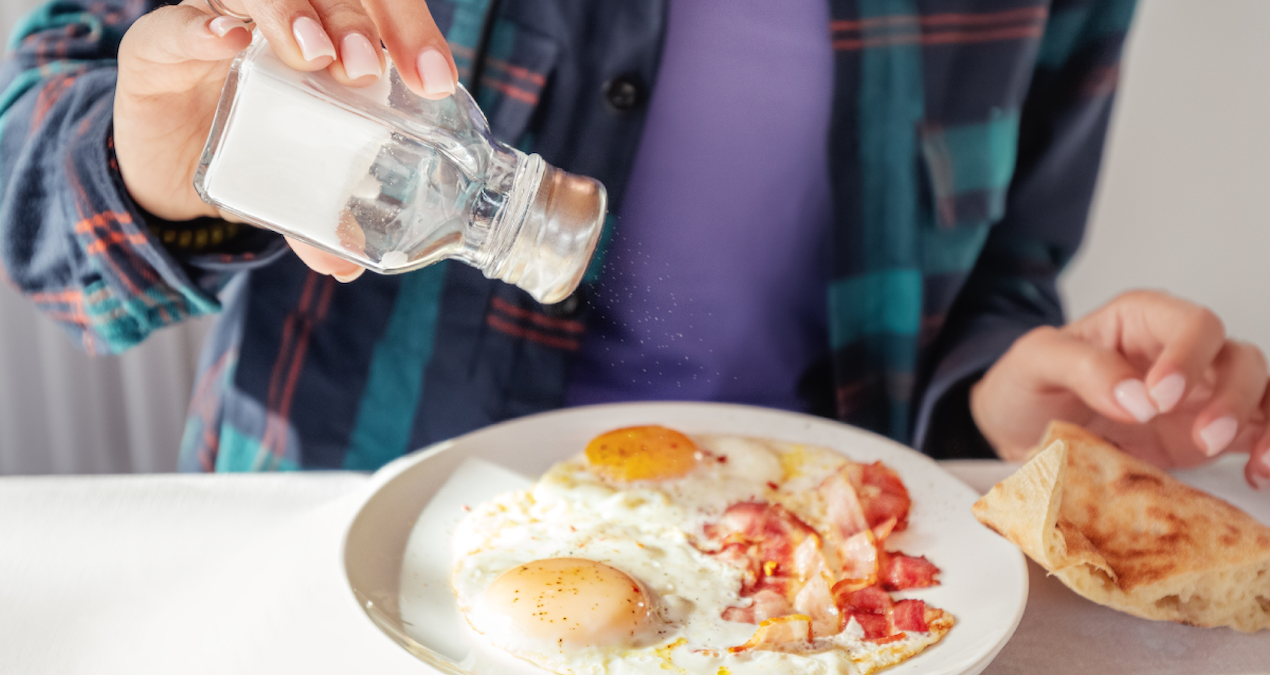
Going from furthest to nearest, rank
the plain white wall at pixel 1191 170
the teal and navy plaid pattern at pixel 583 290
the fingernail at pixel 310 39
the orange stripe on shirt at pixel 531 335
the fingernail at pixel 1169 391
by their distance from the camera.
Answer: the plain white wall at pixel 1191 170 < the orange stripe on shirt at pixel 531 335 < the teal and navy plaid pattern at pixel 583 290 < the fingernail at pixel 1169 391 < the fingernail at pixel 310 39

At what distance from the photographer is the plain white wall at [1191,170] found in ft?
7.79

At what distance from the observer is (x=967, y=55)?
4.70 feet

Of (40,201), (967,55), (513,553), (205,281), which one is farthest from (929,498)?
(40,201)

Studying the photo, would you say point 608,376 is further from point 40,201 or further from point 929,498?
point 40,201

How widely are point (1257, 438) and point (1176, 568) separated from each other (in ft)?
1.30

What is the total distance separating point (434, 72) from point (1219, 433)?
3.06ft

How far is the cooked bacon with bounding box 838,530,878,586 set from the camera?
0.84m

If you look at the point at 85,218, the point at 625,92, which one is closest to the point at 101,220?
the point at 85,218

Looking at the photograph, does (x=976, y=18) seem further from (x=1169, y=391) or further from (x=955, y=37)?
(x=1169, y=391)

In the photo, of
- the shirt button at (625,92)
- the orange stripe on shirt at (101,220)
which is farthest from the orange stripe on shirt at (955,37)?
the orange stripe on shirt at (101,220)

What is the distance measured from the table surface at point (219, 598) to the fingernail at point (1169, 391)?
0.22 m

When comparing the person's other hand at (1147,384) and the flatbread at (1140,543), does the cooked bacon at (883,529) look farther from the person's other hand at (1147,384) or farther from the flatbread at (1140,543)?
the person's other hand at (1147,384)

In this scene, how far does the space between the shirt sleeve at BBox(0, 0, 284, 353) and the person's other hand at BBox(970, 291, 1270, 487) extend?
3.25ft

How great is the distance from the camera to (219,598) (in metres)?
0.87
